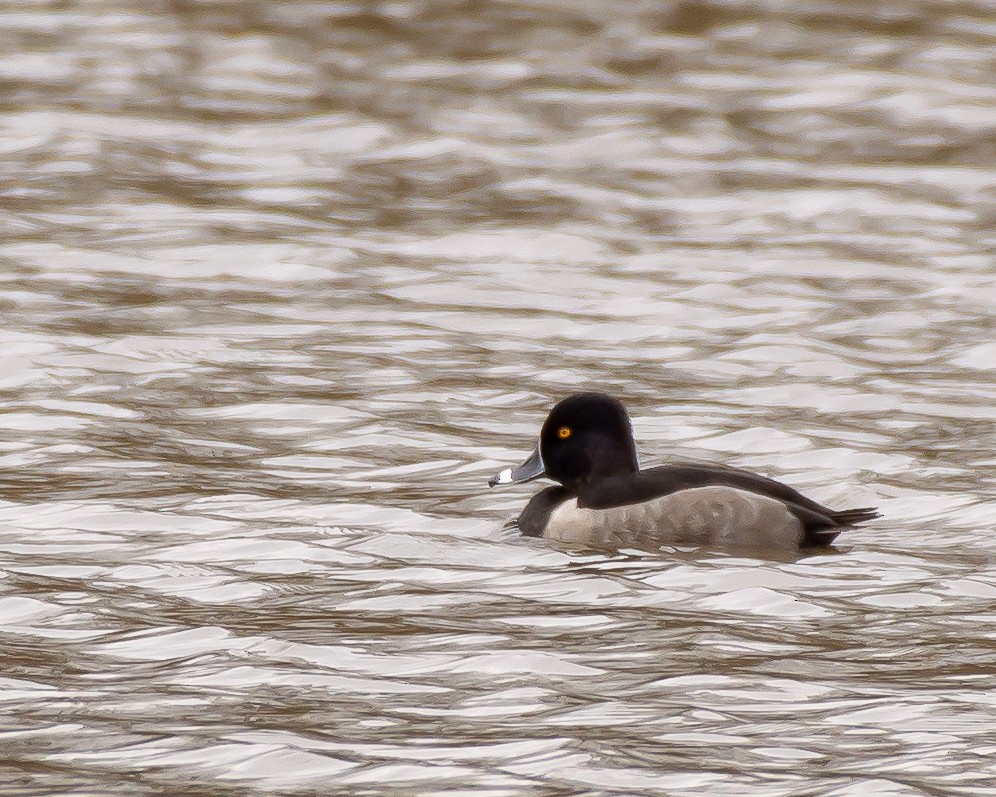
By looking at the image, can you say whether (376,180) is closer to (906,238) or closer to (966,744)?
(906,238)

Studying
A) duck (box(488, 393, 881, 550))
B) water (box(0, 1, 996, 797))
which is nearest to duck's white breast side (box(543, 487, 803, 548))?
duck (box(488, 393, 881, 550))

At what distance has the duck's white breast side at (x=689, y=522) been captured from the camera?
876cm

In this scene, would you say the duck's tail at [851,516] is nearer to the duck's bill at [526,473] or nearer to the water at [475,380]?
the water at [475,380]

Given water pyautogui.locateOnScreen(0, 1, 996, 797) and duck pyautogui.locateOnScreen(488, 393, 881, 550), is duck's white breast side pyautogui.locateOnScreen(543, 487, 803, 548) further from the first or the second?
Result: water pyautogui.locateOnScreen(0, 1, 996, 797)

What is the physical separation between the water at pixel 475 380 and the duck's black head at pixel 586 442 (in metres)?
0.47

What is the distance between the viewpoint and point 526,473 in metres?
9.42

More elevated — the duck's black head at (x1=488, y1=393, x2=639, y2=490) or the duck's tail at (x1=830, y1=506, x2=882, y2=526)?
the duck's black head at (x1=488, y1=393, x2=639, y2=490)

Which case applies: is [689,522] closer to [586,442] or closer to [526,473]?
[586,442]

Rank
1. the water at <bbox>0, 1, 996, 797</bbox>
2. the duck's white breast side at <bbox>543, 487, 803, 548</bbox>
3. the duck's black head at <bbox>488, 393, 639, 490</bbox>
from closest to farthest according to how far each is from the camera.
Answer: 1. the water at <bbox>0, 1, 996, 797</bbox>
2. the duck's white breast side at <bbox>543, 487, 803, 548</bbox>
3. the duck's black head at <bbox>488, 393, 639, 490</bbox>

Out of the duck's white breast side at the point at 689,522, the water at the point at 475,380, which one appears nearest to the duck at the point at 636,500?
the duck's white breast side at the point at 689,522

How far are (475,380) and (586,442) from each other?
2.60 meters

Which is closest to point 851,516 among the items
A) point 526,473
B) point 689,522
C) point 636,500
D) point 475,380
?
point 689,522

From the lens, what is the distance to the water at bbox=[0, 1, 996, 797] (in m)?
6.59

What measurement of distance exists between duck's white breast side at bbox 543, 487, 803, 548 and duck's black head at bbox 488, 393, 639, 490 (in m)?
0.23
